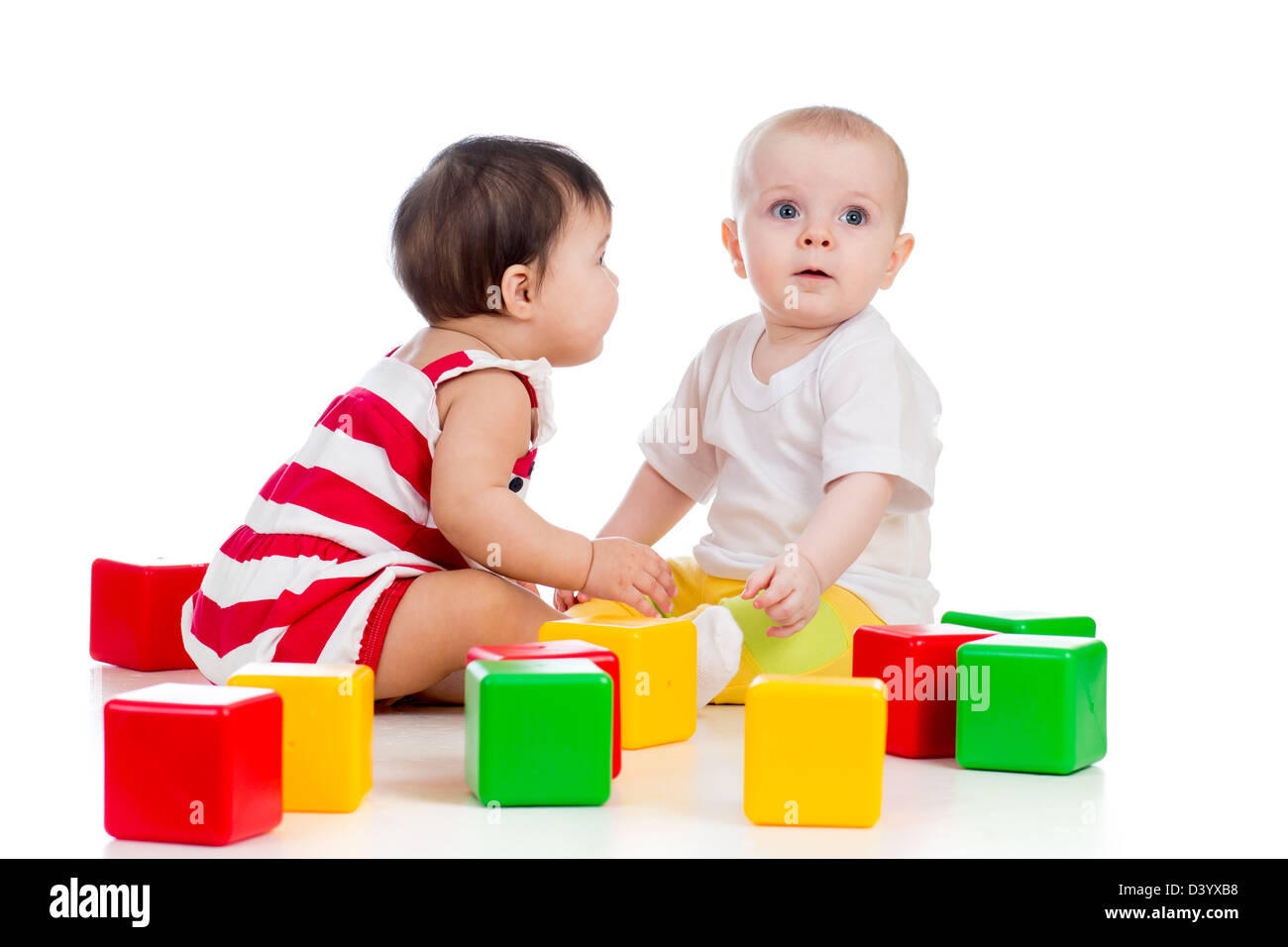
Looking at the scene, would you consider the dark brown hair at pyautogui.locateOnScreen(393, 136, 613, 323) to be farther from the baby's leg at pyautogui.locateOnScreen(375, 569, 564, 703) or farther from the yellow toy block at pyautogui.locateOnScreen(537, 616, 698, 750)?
the yellow toy block at pyautogui.locateOnScreen(537, 616, 698, 750)

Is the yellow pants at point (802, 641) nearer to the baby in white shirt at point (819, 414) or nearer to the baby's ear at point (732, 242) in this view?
the baby in white shirt at point (819, 414)

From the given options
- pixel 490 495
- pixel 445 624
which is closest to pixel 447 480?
pixel 490 495

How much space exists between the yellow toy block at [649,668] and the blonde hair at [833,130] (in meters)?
0.64

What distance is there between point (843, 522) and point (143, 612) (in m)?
0.91

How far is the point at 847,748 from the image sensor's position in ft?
3.88

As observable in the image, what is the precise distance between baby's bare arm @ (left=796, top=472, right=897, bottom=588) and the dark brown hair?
448mm

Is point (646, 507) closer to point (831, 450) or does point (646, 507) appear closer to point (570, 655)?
point (831, 450)

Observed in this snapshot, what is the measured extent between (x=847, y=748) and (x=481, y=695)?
0.30 metres

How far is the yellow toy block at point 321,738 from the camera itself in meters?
1.22

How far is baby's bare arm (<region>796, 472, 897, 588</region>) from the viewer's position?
1.66m

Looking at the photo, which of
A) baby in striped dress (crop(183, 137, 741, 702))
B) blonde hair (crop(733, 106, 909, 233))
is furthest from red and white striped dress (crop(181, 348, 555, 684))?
blonde hair (crop(733, 106, 909, 233))

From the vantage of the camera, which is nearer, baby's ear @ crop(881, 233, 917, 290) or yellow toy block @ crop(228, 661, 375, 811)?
yellow toy block @ crop(228, 661, 375, 811)

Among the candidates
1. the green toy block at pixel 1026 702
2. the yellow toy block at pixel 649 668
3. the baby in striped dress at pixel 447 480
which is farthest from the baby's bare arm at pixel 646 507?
the green toy block at pixel 1026 702
